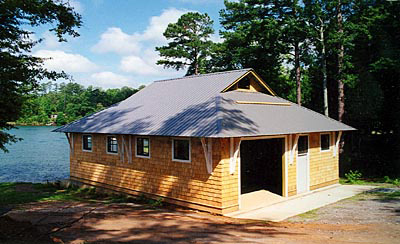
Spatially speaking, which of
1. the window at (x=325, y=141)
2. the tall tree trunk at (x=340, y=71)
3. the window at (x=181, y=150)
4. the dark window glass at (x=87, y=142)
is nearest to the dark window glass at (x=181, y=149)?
the window at (x=181, y=150)

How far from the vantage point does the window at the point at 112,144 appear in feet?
43.2

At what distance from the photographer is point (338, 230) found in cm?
762

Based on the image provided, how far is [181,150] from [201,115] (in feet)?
4.19

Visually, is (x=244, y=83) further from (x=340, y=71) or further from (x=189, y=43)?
(x=189, y=43)

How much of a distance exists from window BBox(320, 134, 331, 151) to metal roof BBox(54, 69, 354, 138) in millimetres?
506

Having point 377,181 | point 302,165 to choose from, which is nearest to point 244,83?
point 302,165

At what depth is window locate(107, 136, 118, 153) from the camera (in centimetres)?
1316

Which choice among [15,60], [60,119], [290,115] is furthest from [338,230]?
[60,119]

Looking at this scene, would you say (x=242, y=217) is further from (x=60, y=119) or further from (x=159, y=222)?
(x=60, y=119)

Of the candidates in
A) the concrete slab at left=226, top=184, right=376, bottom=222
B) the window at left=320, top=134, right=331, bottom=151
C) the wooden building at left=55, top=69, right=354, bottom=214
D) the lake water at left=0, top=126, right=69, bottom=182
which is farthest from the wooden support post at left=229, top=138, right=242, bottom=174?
the lake water at left=0, top=126, right=69, bottom=182

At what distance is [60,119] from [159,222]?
71401 mm

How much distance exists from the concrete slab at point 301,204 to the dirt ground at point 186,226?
434mm

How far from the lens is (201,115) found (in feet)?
34.1

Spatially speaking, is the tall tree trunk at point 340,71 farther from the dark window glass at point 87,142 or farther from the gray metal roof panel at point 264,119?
the dark window glass at point 87,142
